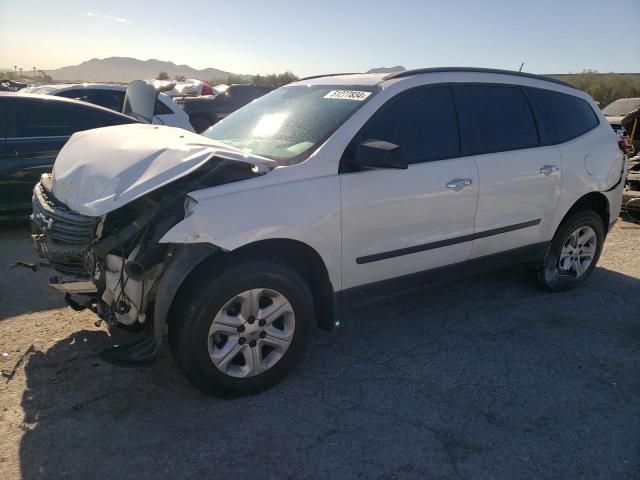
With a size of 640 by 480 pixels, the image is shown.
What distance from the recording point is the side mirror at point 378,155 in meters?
3.03

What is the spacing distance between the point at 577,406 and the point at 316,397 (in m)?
1.54

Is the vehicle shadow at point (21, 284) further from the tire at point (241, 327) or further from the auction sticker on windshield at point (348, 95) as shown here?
the auction sticker on windshield at point (348, 95)

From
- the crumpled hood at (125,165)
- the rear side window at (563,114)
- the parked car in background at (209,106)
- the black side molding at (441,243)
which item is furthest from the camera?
the parked car in background at (209,106)

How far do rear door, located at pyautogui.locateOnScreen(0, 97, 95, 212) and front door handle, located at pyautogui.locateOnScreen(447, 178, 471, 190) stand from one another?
4542mm

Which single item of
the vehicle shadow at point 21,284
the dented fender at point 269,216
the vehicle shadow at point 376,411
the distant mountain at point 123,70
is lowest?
the vehicle shadow at point 376,411

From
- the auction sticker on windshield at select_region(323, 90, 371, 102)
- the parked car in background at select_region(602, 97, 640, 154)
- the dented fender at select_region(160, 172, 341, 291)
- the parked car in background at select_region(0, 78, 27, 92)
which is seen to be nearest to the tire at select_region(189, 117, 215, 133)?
the parked car in background at select_region(0, 78, 27, 92)

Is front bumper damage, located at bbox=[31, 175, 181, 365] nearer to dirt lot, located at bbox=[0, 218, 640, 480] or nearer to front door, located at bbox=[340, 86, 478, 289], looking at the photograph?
dirt lot, located at bbox=[0, 218, 640, 480]

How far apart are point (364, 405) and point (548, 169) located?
8.19ft

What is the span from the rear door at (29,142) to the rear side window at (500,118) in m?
4.58

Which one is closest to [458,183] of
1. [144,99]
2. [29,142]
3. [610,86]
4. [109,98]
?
[144,99]

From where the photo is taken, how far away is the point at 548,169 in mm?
4188

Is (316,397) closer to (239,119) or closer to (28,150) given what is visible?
(239,119)

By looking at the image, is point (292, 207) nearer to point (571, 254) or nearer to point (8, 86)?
point (571, 254)

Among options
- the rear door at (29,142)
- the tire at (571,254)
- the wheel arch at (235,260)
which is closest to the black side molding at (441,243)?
the wheel arch at (235,260)
